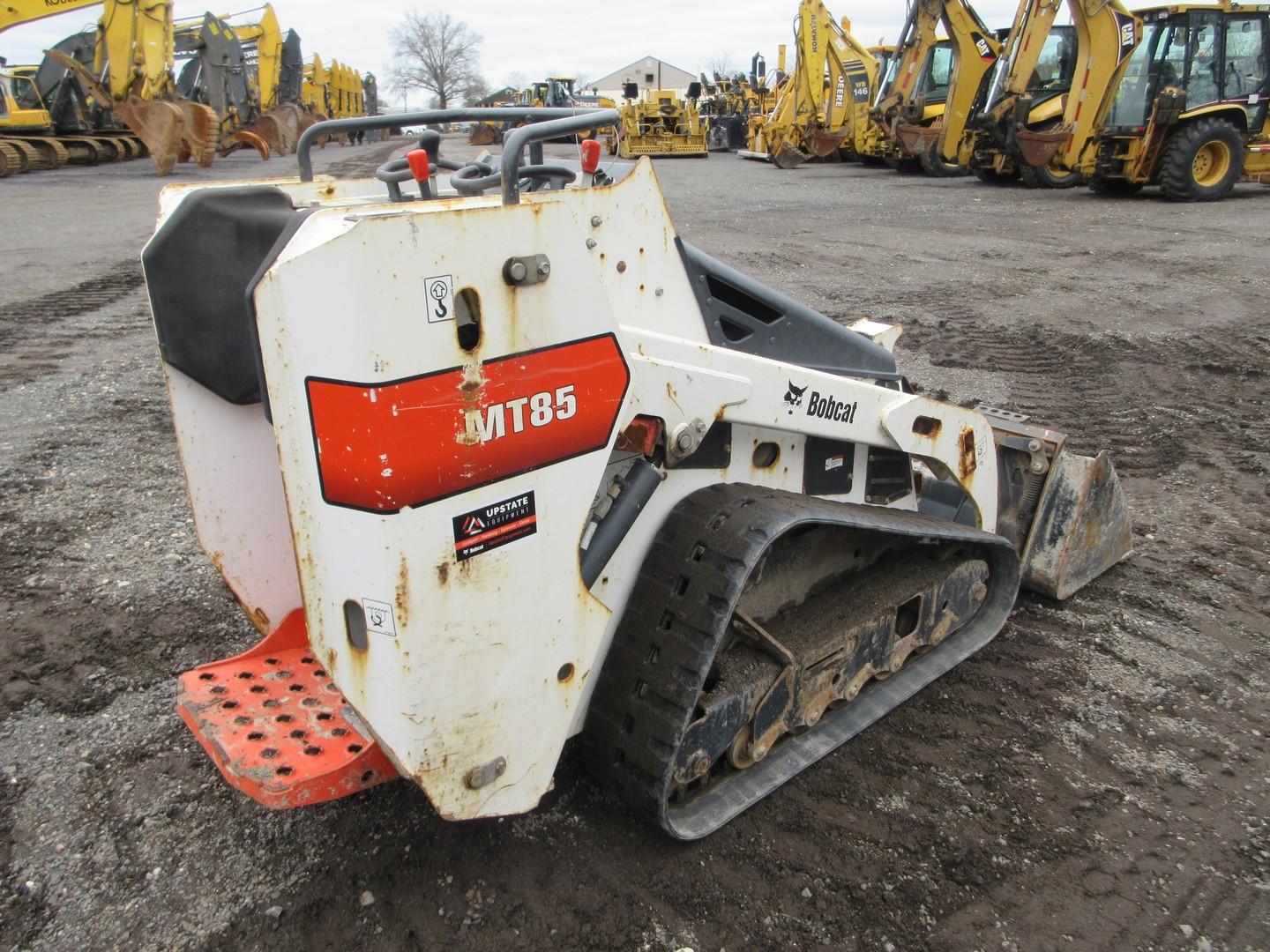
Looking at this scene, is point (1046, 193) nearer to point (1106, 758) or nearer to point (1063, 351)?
point (1063, 351)

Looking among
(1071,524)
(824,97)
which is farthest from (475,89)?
(1071,524)

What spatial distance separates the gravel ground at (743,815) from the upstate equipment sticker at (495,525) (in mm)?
871

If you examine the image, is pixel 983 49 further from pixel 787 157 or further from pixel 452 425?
pixel 452 425

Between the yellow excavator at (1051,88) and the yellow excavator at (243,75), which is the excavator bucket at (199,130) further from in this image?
the yellow excavator at (1051,88)

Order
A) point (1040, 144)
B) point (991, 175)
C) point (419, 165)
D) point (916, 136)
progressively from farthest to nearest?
1. point (916, 136)
2. point (991, 175)
3. point (1040, 144)
4. point (419, 165)

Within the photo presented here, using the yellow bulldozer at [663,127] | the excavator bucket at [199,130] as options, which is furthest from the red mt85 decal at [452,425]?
the yellow bulldozer at [663,127]

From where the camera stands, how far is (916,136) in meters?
17.5

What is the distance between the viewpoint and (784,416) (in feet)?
7.71

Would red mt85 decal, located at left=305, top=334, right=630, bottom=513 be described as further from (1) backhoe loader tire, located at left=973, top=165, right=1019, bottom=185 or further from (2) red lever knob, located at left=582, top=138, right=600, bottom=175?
(1) backhoe loader tire, located at left=973, top=165, right=1019, bottom=185

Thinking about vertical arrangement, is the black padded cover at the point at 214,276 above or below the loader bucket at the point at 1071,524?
above

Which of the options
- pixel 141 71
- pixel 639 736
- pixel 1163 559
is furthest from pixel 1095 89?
pixel 141 71

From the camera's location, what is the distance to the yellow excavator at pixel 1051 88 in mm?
12289

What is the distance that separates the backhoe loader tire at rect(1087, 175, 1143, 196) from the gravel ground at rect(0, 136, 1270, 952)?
980 centimetres

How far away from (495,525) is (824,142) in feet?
70.3
